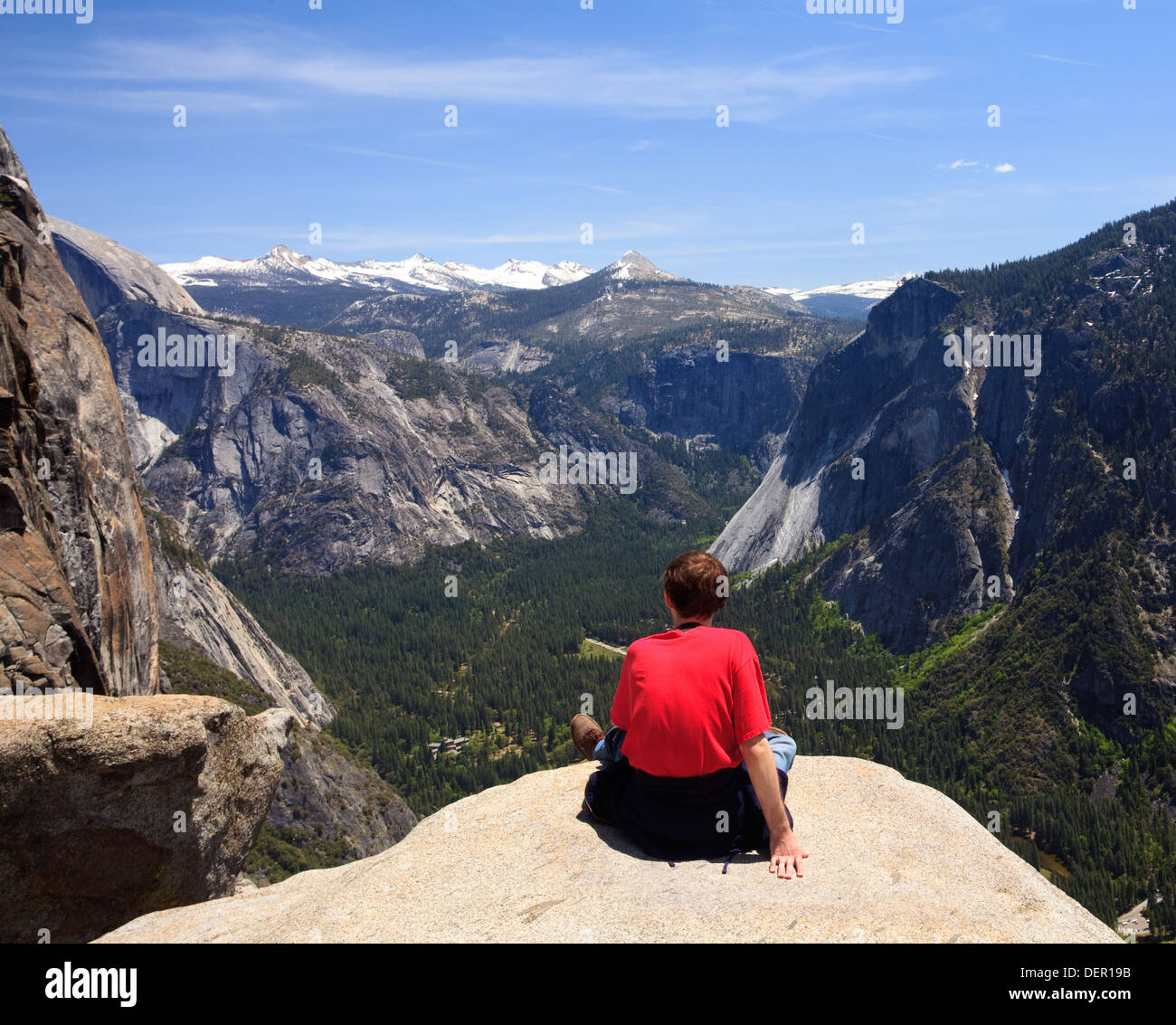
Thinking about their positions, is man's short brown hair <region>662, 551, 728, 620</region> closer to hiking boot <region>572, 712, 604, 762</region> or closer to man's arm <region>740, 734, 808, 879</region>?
man's arm <region>740, 734, 808, 879</region>

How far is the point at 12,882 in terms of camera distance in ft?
39.6

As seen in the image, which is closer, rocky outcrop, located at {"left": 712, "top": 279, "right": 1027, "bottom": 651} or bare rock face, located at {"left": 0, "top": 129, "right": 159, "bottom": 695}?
bare rock face, located at {"left": 0, "top": 129, "right": 159, "bottom": 695}

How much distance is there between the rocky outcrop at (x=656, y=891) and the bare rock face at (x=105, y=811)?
1.89 meters

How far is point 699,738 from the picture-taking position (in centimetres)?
955

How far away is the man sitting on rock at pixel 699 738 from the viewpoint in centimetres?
933

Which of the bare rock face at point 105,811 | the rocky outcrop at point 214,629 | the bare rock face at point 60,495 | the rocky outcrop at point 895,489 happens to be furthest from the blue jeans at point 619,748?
the rocky outcrop at point 895,489

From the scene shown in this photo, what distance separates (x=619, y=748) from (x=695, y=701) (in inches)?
78.1

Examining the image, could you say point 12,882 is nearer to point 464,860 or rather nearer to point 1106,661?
point 464,860

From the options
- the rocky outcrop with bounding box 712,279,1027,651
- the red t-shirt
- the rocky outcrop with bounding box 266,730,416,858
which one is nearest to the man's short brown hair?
the red t-shirt

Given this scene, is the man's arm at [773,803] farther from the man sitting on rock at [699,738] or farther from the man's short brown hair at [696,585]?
the man's short brown hair at [696,585]

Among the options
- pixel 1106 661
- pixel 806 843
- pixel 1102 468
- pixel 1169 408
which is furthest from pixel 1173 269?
pixel 806 843

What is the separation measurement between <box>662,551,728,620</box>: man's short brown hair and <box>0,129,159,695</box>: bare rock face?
1212 centimetres

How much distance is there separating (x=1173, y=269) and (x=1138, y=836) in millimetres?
94726

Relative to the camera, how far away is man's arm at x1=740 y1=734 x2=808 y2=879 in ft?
30.3
